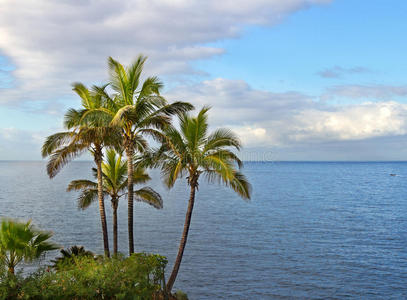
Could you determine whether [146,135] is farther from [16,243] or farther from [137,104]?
[16,243]

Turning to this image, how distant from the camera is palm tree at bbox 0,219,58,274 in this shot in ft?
37.6

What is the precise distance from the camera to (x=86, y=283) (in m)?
10.6

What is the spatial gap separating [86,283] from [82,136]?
8801 millimetres

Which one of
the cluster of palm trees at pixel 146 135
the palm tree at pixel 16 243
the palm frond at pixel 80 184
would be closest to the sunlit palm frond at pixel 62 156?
the cluster of palm trees at pixel 146 135

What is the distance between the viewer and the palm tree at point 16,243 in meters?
11.4

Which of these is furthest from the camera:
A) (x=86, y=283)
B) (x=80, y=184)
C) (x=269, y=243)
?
(x=269, y=243)

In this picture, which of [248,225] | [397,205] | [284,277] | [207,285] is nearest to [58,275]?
[207,285]

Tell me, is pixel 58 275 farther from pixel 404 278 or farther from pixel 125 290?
pixel 404 278

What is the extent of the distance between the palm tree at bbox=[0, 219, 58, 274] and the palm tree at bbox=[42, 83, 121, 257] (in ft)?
20.0

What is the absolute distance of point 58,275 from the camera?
10.5 meters

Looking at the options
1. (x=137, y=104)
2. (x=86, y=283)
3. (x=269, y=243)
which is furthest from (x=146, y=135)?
(x=269, y=243)

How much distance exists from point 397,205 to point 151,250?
56577mm

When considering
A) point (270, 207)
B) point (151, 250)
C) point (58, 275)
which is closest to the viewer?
point (58, 275)

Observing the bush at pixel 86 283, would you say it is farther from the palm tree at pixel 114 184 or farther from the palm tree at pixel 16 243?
the palm tree at pixel 114 184
